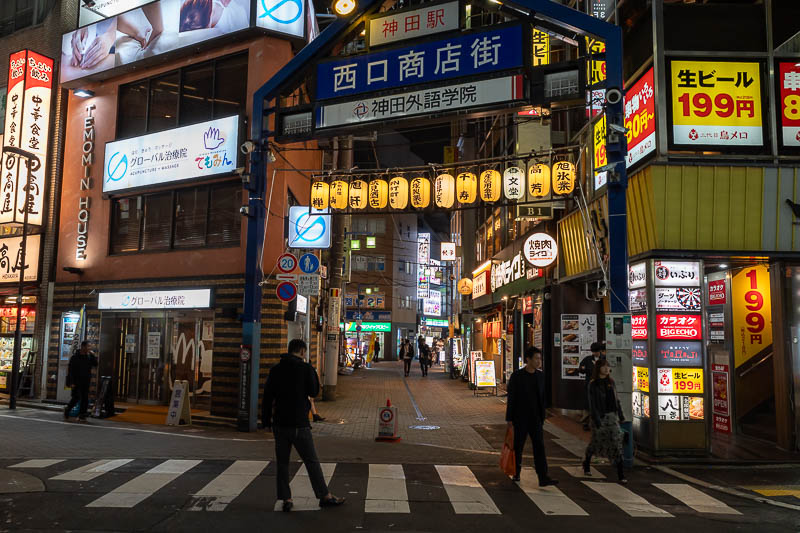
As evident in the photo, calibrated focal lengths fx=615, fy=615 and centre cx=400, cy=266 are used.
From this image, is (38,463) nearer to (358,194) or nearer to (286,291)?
(286,291)

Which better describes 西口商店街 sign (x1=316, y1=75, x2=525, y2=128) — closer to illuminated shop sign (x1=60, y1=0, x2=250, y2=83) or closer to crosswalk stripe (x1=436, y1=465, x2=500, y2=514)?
illuminated shop sign (x1=60, y1=0, x2=250, y2=83)

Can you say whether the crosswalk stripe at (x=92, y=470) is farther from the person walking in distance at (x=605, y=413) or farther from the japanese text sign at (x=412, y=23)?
the japanese text sign at (x=412, y=23)

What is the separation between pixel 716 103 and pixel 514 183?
188 inches

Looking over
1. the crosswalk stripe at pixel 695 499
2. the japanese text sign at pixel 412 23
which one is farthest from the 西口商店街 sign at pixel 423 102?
the crosswalk stripe at pixel 695 499

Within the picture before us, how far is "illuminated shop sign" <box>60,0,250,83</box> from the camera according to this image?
1572 centimetres

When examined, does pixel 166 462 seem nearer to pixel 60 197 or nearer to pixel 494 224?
pixel 60 197

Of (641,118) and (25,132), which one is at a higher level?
(25,132)

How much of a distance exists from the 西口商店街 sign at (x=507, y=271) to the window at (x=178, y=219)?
9.29 metres

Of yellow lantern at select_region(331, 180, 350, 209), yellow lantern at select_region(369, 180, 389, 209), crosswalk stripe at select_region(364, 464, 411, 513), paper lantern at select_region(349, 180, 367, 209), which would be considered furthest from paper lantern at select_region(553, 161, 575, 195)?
crosswalk stripe at select_region(364, 464, 411, 513)

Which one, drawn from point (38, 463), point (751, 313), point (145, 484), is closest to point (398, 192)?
point (751, 313)

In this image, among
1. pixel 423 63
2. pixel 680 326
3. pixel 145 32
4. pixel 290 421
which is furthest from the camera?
pixel 145 32

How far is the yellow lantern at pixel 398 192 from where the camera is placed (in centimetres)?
1566

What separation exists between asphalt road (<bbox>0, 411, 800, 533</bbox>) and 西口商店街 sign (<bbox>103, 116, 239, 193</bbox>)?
7.24 m

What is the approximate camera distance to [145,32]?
1708cm
